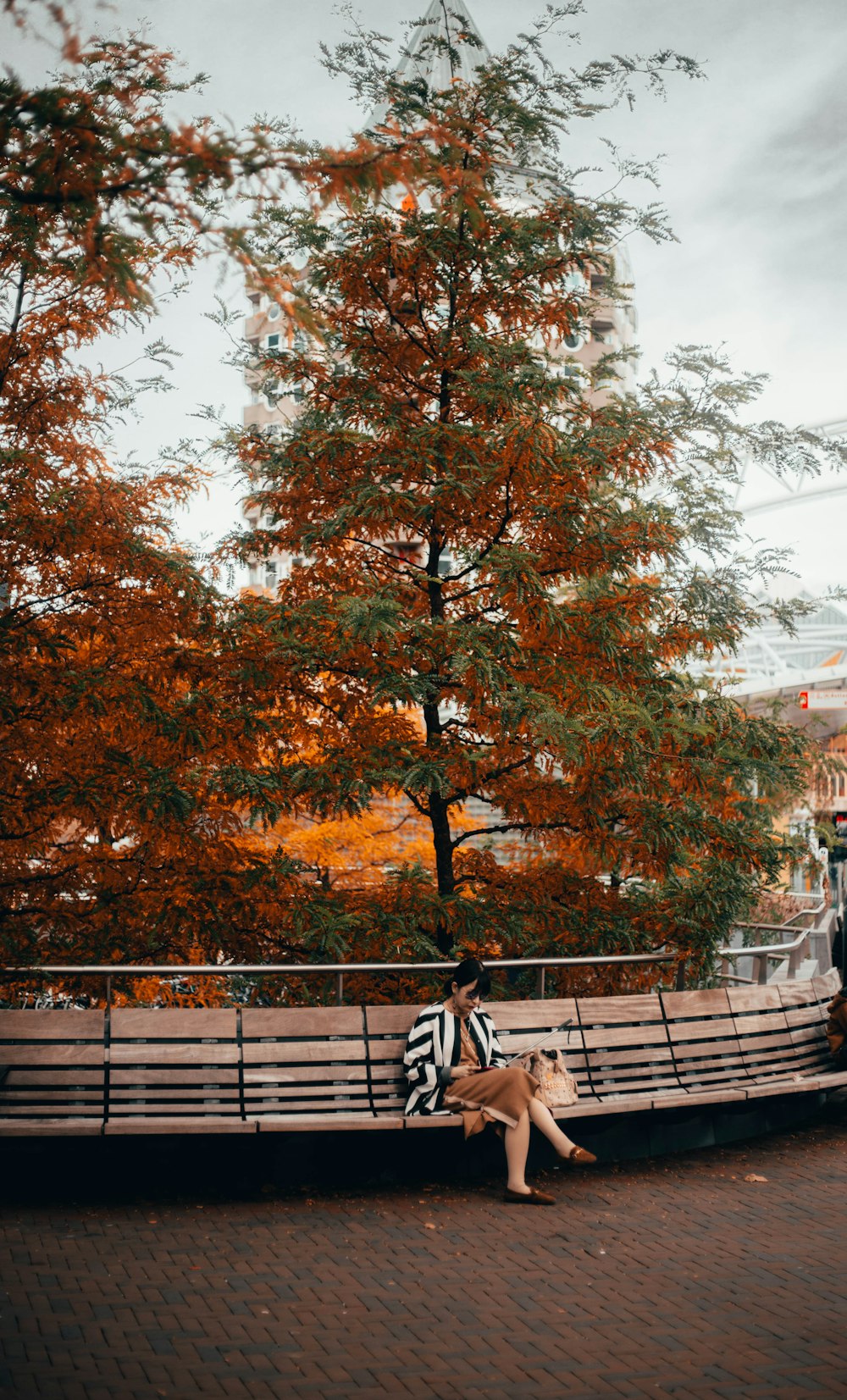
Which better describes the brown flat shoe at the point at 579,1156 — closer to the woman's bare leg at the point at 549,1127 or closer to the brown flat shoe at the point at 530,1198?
the woman's bare leg at the point at 549,1127

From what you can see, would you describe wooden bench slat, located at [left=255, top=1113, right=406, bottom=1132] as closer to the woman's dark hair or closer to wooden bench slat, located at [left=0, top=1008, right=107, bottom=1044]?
the woman's dark hair

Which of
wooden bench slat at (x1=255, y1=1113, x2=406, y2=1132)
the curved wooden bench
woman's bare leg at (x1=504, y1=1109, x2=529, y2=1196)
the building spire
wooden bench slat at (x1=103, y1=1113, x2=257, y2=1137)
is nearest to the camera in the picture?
wooden bench slat at (x1=103, y1=1113, x2=257, y2=1137)

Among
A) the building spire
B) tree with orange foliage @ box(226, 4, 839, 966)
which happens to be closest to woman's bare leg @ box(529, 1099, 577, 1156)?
tree with orange foliage @ box(226, 4, 839, 966)

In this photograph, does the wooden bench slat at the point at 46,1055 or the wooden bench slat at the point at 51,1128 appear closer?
the wooden bench slat at the point at 51,1128

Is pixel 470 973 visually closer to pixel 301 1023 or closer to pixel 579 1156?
pixel 301 1023

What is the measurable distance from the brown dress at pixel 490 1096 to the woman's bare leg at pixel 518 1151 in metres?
0.03

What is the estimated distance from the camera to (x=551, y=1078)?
24.5ft

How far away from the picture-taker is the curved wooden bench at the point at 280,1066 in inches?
274

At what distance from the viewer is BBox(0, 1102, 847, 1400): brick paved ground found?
470cm

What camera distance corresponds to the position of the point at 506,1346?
500 centimetres

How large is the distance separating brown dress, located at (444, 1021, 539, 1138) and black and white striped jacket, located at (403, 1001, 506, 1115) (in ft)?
0.22

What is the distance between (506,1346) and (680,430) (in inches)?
295

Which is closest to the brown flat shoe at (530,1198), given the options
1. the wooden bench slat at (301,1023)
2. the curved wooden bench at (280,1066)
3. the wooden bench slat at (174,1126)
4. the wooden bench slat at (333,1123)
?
the curved wooden bench at (280,1066)

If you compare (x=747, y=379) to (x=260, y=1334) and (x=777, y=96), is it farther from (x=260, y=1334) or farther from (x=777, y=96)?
(x=260, y=1334)
